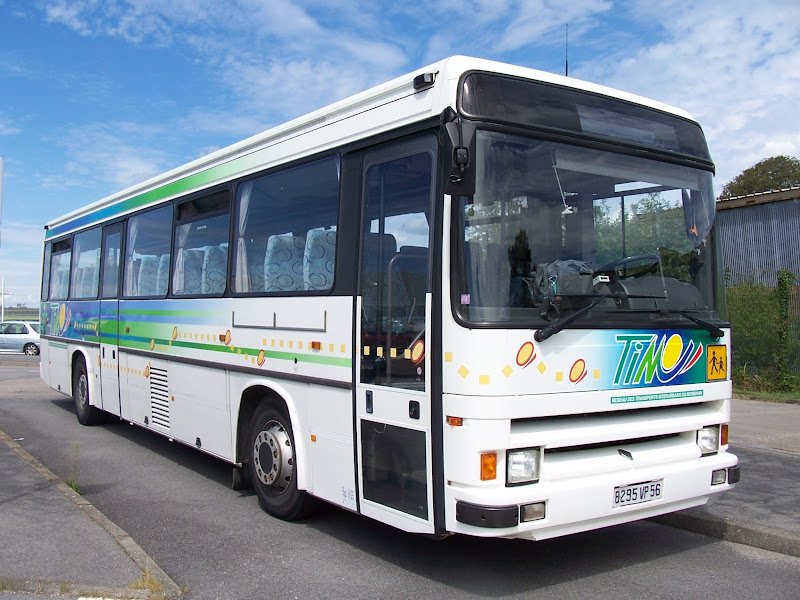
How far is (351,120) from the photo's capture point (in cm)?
590

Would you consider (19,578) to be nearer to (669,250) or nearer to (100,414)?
(669,250)

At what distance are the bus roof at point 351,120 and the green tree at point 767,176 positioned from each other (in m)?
34.0

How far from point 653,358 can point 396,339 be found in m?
1.73

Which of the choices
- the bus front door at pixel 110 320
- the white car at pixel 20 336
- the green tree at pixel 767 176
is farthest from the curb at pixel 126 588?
the green tree at pixel 767 176

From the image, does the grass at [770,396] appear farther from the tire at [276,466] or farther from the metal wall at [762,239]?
the tire at [276,466]

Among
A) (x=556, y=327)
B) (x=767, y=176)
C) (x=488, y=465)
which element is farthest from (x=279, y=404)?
(x=767, y=176)

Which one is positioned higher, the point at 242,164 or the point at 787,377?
the point at 242,164

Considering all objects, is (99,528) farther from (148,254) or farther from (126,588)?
(148,254)

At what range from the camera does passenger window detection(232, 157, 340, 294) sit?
6148 mm

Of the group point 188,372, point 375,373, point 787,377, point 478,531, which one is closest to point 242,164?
point 188,372

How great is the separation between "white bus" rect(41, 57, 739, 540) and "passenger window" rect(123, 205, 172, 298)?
7.48 feet

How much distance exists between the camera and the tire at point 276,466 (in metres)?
6.48

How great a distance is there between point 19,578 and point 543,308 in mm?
3655

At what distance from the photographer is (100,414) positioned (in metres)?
12.0
